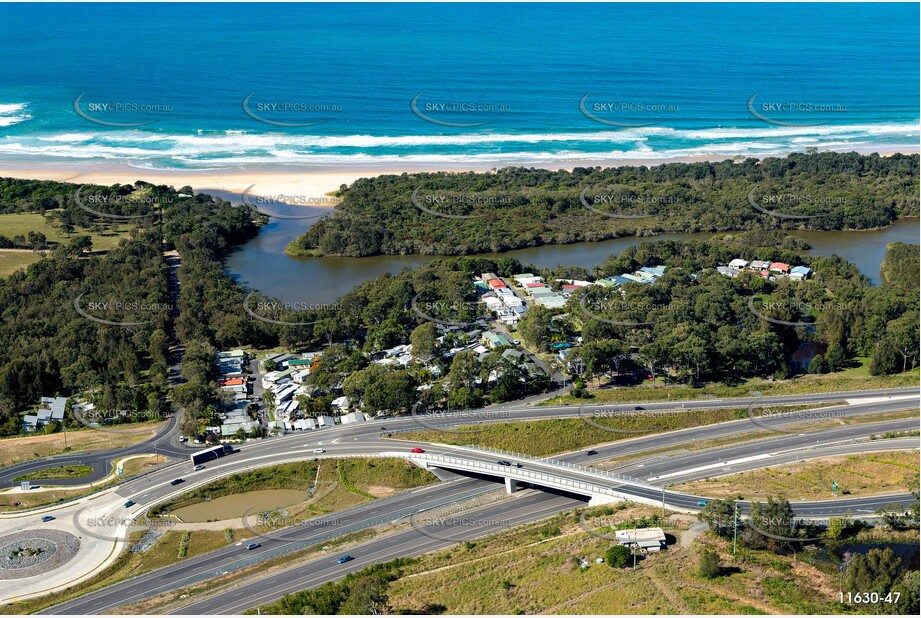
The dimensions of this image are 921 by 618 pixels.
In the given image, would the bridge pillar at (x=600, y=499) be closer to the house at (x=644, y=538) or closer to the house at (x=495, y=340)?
the house at (x=644, y=538)

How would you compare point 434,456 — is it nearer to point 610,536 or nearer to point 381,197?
point 610,536

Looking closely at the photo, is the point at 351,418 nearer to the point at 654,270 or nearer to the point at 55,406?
the point at 55,406

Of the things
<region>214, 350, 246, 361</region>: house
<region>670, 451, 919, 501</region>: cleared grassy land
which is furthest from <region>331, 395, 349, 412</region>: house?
<region>670, 451, 919, 501</region>: cleared grassy land

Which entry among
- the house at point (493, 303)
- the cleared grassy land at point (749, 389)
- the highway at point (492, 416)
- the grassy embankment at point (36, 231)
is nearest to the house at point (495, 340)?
the house at point (493, 303)

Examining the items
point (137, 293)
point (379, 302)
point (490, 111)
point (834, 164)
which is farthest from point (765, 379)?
point (490, 111)

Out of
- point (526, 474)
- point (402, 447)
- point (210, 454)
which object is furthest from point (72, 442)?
point (526, 474)

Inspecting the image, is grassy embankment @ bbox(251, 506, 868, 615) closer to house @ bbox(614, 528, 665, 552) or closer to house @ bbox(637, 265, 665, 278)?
house @ bbox(614, 528, 665, 552)
